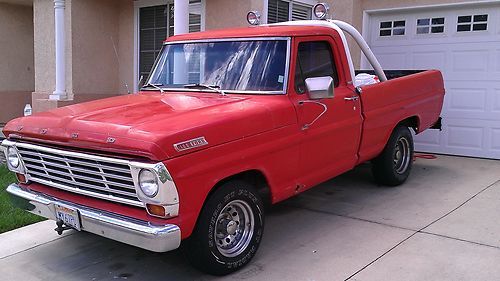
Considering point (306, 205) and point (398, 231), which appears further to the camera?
point (306, 205)

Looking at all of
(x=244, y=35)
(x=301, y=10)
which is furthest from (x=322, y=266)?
(x=301, y=10)

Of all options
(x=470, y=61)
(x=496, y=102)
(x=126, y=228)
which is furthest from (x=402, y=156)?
(x=126, y=228)

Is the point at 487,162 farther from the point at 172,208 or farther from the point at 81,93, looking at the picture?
the point at 81,93

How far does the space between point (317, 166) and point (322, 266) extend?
3.55 ft

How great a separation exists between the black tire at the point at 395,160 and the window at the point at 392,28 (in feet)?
11.3

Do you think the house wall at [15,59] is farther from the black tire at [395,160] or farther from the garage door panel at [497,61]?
the garage door panel at [497,61]

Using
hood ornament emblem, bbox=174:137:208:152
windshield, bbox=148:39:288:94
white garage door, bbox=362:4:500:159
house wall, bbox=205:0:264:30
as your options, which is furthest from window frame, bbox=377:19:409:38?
hood ornament emblem, bbox=174:137:208:152

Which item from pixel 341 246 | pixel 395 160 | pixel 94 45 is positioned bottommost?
pixel 341 246

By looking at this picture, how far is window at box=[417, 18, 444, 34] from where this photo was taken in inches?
354

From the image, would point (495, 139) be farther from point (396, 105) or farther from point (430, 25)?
point (396, 105)

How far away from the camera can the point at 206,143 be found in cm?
379

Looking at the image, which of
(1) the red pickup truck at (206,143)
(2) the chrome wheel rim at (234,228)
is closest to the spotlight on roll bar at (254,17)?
(1) the red pickup truck at (206,143)

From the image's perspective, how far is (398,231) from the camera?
16.8ft

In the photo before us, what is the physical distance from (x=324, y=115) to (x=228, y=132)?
4.65 ft
